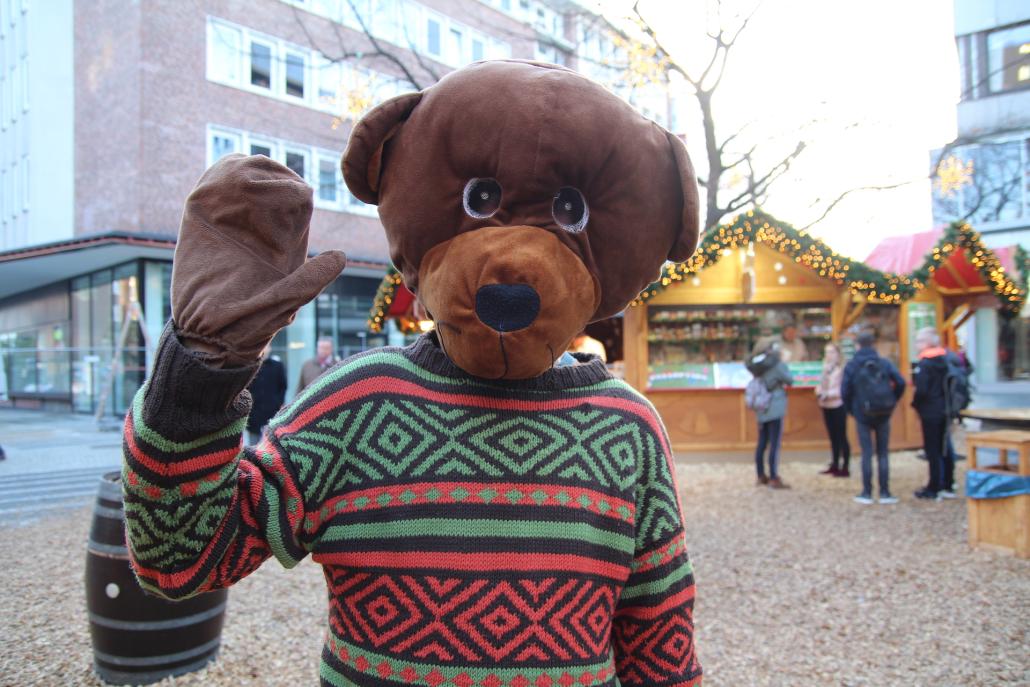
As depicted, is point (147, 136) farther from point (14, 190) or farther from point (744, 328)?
point (744, 328)

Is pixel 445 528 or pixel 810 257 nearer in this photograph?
pixel 445 528

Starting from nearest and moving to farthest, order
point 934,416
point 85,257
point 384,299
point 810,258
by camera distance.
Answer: point 934,416
point 810,258
point 384,299
point 85,257

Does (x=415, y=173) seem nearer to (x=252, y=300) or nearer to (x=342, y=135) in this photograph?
(x=252, y=300)

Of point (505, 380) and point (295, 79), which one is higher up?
point (295, 79)

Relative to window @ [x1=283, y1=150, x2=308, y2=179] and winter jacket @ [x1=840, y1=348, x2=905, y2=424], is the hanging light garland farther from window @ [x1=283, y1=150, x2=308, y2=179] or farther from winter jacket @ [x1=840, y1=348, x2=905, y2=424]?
window @ [x1=283, y1=150, x2=308, y2=179]

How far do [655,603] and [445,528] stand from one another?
42cm

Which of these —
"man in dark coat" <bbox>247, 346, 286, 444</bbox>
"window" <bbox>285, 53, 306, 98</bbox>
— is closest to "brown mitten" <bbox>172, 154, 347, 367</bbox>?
"man in dark coat" <bbox>247, 346, 286, 444</bbox>

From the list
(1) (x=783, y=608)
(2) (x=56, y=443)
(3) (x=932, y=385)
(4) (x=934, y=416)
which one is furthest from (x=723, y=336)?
(2) (x=56, y=443)

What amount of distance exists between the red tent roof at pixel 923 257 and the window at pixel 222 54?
1359 cm

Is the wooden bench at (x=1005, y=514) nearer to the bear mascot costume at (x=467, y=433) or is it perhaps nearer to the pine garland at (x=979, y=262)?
the pine garland at (x=979, y=262)

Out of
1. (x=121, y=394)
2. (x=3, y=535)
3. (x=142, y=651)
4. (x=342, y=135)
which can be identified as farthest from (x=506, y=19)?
(x=142, y=651)

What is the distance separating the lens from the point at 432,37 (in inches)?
806

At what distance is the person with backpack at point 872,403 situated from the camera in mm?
7594

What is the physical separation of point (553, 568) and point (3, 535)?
6749 mm
